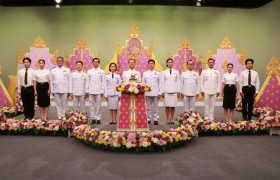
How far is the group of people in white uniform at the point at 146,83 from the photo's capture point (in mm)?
6547

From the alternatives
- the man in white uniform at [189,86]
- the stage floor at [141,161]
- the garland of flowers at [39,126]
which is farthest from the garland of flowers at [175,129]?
the man in white uniform at [189,86]

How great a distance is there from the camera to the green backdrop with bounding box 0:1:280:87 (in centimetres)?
1168

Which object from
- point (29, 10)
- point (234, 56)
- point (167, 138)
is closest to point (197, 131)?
point (167, 138)

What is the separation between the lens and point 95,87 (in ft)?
21.5

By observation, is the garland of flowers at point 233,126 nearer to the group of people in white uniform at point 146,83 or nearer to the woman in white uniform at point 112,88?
the group of people in white uniform at point 146,83

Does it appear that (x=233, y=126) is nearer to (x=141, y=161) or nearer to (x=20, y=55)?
(x=141, y=161)

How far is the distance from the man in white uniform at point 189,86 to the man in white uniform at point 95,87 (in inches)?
74.9

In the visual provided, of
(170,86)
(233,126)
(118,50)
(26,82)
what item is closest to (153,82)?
(170,86)

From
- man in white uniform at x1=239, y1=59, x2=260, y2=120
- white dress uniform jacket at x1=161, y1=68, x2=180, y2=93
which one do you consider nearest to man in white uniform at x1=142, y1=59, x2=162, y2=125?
white dress uniform jacket at x1=161, y1=68, x2=180, y2=93

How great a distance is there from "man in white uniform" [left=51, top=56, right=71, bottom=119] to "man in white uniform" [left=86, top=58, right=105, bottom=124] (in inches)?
24.4

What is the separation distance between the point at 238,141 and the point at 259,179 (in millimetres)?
1974

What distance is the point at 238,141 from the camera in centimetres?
541

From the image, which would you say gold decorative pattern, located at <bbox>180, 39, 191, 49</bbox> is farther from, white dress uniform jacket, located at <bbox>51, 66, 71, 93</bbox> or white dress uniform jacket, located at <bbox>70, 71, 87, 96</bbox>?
white dress uniform jacket, located at <bbox>51, 66, 71, 93</bbox>

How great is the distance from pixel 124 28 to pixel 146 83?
224 inches
